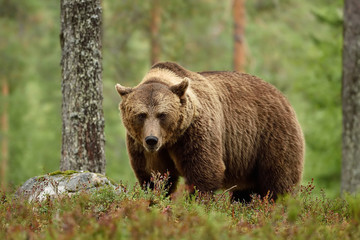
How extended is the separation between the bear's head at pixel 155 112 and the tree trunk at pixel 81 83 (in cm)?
68

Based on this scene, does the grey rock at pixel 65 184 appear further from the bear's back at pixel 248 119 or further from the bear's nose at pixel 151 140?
the bear's back at pixel 248 119

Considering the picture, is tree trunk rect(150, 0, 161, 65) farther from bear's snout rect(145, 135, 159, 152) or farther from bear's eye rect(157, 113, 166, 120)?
bear's snout rect(145, 135, 159, 152)

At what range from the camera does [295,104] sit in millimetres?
27656

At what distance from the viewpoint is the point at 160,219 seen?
13.2ft

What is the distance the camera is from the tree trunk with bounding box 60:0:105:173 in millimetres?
7289

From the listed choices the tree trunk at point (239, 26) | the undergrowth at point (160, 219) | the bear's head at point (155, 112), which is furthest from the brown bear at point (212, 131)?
the tree trunk at point (239, 26)

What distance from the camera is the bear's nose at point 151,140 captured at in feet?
20.6

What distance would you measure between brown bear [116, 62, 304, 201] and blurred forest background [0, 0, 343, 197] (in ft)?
26.8

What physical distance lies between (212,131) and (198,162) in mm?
523

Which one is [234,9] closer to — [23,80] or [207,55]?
[207,55]

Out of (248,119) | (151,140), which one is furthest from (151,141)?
(248,119)

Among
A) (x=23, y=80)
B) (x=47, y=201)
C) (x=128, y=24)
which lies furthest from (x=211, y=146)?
(x=23, y=80)

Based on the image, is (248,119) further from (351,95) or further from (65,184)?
(351,95)

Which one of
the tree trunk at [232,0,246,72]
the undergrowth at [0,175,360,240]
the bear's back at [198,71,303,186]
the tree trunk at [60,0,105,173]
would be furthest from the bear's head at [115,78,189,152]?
the tree trunk at [232,0,246,72]
